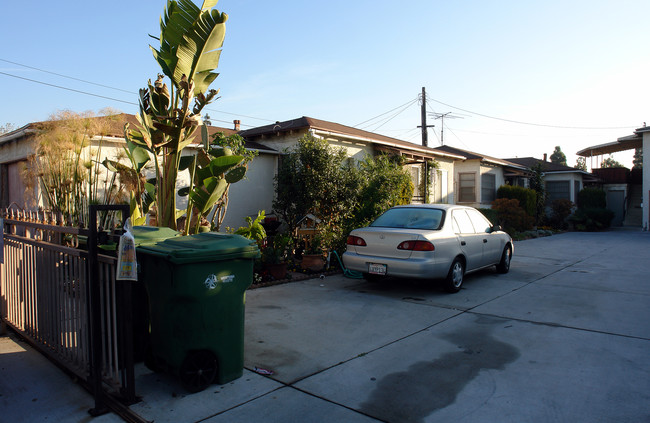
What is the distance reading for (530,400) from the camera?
142 inches

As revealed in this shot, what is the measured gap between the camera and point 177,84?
6.55 meters

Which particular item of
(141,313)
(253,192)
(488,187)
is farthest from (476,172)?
(141,313)

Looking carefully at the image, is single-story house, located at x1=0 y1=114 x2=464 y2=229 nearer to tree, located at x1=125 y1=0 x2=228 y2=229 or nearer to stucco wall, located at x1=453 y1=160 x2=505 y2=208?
tree, located at x1=125 y1=0 x2=228 y2=229

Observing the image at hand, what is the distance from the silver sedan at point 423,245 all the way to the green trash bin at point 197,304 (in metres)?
3.71

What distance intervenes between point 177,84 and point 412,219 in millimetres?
4528

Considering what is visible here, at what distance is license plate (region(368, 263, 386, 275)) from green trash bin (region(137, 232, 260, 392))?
372 cm

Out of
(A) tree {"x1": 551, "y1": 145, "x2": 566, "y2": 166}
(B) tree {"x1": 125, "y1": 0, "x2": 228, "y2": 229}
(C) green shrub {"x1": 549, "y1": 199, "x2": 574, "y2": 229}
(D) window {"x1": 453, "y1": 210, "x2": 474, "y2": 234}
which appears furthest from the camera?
(A) tree {"x1": 551, "y1": 145, "x2": 566, "y2": 166}

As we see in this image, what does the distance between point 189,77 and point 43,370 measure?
430 centimetres

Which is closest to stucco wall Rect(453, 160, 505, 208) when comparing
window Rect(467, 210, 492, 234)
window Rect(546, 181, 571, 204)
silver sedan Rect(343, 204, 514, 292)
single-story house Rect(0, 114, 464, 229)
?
window Rect(546, 181, 571, 204)

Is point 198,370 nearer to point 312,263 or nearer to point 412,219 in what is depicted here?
point 412,219

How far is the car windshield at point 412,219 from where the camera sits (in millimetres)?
7715

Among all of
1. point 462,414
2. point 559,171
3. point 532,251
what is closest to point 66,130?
point 462,414

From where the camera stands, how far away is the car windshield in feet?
25.3

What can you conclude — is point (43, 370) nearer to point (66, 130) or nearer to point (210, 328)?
point (210, 328)
